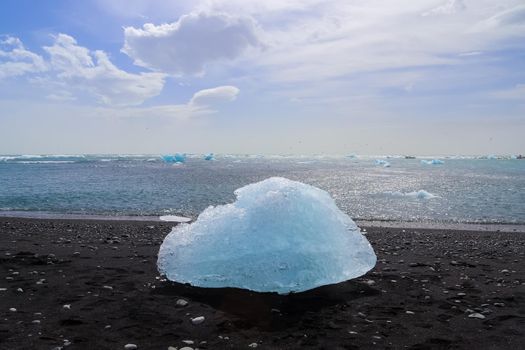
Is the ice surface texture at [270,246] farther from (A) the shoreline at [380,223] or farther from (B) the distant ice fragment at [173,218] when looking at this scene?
(B) the distant ice fragment at [173,218]

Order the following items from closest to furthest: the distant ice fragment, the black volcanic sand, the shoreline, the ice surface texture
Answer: the black volcanic sand
the ice surface texture
the shoreline
the distant ice fragment

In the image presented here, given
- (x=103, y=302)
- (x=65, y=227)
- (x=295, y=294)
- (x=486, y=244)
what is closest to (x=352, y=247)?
(x=295, y=294)

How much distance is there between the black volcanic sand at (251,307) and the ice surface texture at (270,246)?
261mm

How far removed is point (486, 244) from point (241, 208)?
8.65 metres

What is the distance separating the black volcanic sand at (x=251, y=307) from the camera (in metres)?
5.20

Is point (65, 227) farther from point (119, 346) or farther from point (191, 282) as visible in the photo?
point (119, 346)

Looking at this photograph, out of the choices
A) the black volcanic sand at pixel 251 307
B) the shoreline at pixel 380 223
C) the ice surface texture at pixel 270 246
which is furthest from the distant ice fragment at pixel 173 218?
the ice surface texture at pixel 270 246

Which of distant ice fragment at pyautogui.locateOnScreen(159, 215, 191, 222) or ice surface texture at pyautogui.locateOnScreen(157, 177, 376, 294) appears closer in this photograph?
ice surface texture at pyautogui.locateOnScreen(157, 177, 376, 294)

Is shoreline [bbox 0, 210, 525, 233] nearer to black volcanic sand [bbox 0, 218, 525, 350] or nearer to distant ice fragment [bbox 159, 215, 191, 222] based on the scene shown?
distant ice fragment [bbox 159, 215, 191, 222]

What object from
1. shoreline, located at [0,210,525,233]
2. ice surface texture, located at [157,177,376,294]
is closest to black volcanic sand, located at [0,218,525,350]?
ice surface texture, located at [157,177,376,294]

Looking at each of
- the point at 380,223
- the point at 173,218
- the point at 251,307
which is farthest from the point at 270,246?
the point at 173,218

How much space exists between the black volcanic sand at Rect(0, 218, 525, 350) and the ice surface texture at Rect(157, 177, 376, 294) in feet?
0.86

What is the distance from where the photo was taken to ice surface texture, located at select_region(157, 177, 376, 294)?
7027 mm

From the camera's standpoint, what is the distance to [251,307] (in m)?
6.36
